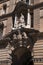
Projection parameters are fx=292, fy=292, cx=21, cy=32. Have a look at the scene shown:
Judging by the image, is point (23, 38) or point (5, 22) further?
point (5, 22)

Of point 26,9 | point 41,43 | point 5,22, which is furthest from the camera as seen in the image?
point 5,22

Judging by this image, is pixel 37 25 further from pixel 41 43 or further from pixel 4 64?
pixel 4 64

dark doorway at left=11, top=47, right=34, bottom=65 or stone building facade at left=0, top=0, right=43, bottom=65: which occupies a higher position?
stone building facade at left=0, top=0, right=43, bottom=65

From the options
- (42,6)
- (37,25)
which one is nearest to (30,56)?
(37,25)

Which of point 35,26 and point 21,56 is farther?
point 21,56

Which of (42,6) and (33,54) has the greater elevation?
(42,6)

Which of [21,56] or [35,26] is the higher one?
[35,26]

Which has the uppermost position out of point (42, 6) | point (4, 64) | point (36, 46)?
point (42, 6)

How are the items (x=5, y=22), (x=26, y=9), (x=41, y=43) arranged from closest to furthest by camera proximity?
(x=41, y=43), (x=26, y=9), (x=5, y=22)

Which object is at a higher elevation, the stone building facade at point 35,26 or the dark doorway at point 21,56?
the stone building facade at point 35,26

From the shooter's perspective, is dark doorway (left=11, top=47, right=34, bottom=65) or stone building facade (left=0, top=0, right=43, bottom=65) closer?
stone building facade (left=0, top=0, right=43, bottom=65)

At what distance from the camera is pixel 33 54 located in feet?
48.1

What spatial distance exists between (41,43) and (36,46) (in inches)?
12.8

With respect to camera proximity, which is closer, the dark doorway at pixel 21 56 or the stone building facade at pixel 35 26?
the stone building facade at pixel 35 26
